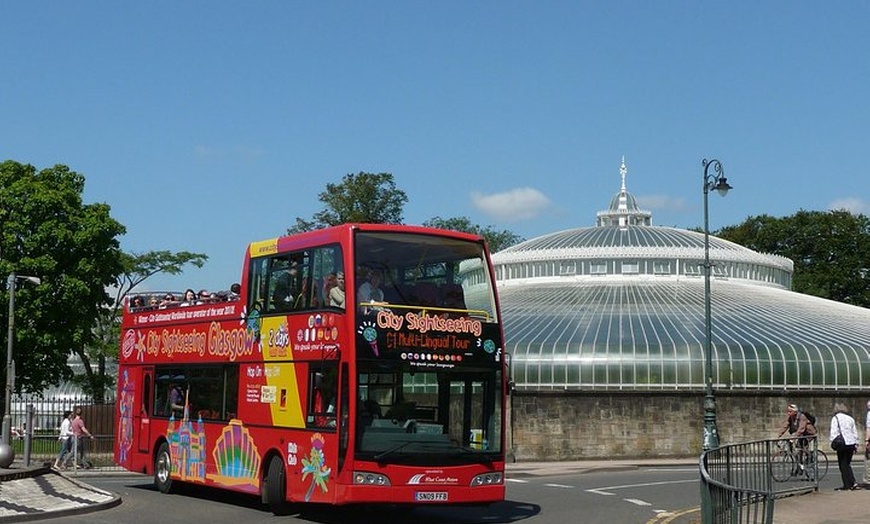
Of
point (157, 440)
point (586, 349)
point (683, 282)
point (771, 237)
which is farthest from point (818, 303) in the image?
point (157, 440)

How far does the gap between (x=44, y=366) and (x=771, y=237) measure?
62.4 meters

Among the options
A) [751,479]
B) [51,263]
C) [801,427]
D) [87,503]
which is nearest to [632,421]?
[801,427]

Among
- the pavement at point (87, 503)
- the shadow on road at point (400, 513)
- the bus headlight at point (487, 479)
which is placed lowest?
the shadow on road at point (400, 513)

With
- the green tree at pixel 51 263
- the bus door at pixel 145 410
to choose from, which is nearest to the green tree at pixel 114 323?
the green tree at pixel 51 263

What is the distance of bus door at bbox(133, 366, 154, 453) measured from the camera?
2548 cm

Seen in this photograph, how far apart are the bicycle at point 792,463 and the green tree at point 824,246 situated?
69.6 m

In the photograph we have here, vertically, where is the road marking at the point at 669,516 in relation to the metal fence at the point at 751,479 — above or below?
below

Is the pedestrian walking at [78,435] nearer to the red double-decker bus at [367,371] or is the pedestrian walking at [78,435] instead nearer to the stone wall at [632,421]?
the red double-decker bus at [367,371]

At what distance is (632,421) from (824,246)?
5697cm

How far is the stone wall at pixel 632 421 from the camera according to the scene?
42.3 metres

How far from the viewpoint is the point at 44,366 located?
5034 centimetres

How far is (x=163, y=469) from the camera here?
24.9 meters

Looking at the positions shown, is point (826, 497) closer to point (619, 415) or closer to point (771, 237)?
point (619, 415)

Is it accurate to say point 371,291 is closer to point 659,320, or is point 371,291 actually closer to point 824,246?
point 659,320
